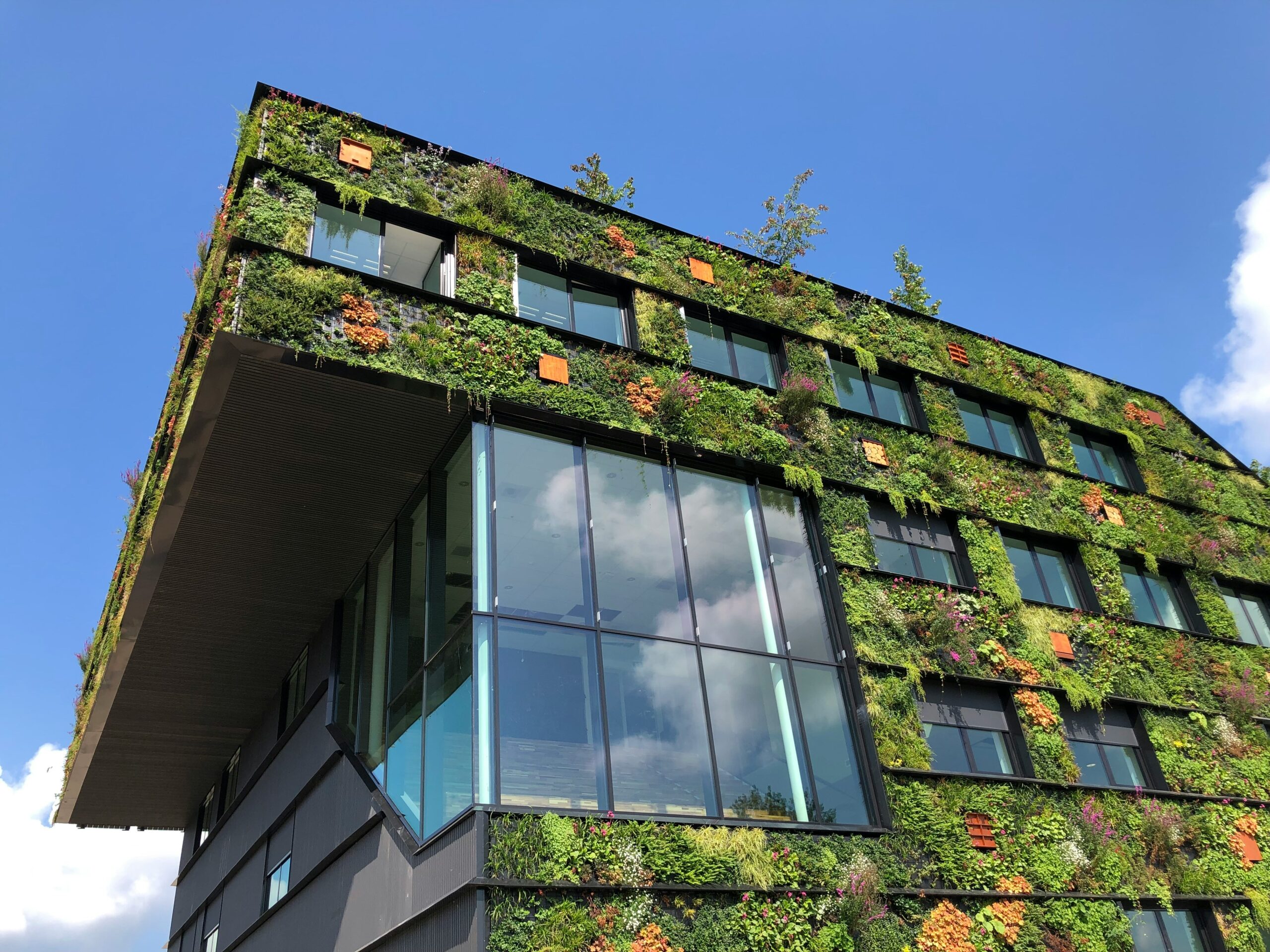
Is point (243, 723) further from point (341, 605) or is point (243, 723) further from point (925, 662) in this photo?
point (925, 662)

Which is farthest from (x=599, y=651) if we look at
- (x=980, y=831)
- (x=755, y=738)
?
A: (x=980, y=831)

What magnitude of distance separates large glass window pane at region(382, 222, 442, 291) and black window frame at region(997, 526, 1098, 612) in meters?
10.1

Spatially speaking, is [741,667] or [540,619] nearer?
[540,619]

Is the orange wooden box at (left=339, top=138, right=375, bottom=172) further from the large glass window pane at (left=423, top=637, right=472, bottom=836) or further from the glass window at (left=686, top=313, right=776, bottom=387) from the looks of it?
the large glass window pane at (left=423, top=637, right=472, bottom=836)

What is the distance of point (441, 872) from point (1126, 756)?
11134 millimetres

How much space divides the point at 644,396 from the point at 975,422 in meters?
7.88

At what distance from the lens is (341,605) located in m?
14.9

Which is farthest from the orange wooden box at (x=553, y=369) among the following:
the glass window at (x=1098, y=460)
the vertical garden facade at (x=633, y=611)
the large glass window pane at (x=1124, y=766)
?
the glass window at (x=1098, y=460)

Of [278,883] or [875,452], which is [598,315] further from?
[278,883]

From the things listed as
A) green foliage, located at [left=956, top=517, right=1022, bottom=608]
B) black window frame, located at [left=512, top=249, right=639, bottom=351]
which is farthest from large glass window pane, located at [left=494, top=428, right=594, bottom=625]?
green foliage, located at [left=956, top=517, right=1022, bottom=608]

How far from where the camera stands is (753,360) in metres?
15.0

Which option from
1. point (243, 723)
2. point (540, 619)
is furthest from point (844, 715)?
point (243, 723)

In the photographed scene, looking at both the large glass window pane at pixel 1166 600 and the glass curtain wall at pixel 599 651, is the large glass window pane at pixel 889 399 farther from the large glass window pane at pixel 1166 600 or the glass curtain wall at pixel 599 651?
the large glass window pane at pixel 1166 600

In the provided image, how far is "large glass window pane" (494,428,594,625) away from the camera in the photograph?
33.9 ft
